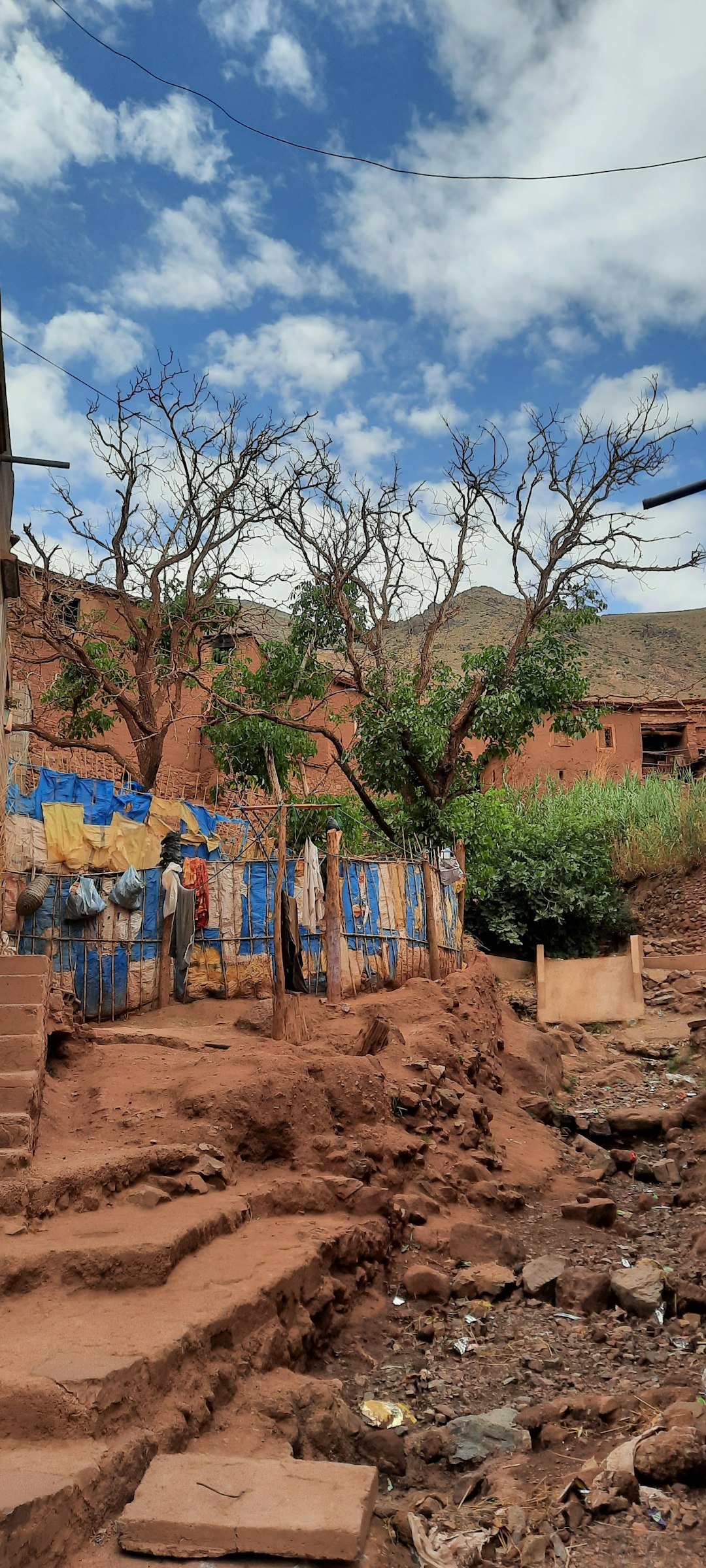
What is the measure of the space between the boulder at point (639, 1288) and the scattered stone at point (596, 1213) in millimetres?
1169

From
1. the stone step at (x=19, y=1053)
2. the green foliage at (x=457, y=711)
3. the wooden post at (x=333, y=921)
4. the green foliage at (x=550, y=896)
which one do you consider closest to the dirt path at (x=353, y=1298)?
the wooden post at (x=333, y=921)

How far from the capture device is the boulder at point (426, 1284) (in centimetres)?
627

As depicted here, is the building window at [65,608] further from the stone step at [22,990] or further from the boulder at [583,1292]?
the boulder at [583,1292]

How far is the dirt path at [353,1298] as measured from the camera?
372 cm

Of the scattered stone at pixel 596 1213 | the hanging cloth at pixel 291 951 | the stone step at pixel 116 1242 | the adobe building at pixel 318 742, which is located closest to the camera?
the stone step at pixel 116 1242

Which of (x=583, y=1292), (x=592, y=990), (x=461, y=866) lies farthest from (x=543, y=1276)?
(x=592, y=990)

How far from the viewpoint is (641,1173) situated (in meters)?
9.10

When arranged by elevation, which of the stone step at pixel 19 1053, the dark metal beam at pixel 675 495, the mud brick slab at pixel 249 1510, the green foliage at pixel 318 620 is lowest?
the mud brick slab at pixel 249 1510

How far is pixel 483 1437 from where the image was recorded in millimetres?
4668

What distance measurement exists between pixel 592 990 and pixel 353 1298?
1017 centimetres

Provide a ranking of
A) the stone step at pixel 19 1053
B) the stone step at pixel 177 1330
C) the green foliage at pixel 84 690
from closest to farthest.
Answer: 1. the stone step at pixel 177 1330
2. the stone step at pixel 19 1053
3. the green foliage at pixel 84 690

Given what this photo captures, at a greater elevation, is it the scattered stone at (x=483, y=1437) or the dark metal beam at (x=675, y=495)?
the dark metal beam at (x=675, y=495)

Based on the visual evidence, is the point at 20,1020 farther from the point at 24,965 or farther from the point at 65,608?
the point at 65,608

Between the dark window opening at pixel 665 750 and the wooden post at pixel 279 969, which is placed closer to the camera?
the wooden post at pixel 279 969
